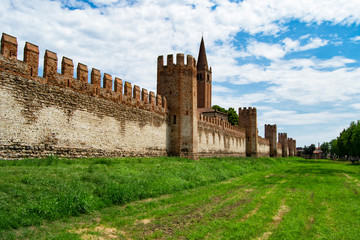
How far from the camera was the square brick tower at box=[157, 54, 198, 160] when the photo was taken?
72.9 ft

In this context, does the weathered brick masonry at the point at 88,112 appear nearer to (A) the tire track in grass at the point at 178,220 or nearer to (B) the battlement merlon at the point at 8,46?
(B) the battlement merlon at the point at 8,46

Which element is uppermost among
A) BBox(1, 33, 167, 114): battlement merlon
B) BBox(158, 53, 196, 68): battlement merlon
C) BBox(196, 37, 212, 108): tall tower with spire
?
BBox(196, 37, 212, 108): tall tower with spire

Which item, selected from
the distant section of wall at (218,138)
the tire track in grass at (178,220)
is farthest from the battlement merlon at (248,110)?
the tire track in grass at (178,220)

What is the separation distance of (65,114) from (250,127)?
35865 millimetres

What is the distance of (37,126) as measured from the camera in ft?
39.2

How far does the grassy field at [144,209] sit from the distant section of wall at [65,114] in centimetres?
139

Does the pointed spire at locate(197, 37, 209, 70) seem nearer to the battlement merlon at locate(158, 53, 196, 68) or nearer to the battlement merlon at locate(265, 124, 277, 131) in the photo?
the battlement merlon at locate(265, 124, 277, 131)

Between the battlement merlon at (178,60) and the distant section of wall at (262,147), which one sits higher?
the battlement merlon at (178,60)

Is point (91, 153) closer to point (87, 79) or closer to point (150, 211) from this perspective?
point (87, 79)

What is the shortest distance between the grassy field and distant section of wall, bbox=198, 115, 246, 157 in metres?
16.5

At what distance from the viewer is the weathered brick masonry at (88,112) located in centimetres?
1119

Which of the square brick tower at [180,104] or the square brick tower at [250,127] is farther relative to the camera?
the square brick tower at [250,127]

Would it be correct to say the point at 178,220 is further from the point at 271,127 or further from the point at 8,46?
the point at 271,127

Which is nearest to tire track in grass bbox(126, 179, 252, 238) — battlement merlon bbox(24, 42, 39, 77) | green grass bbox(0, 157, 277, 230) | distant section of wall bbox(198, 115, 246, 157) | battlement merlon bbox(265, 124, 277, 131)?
green grass bbox(0, 157, 277, 230)
